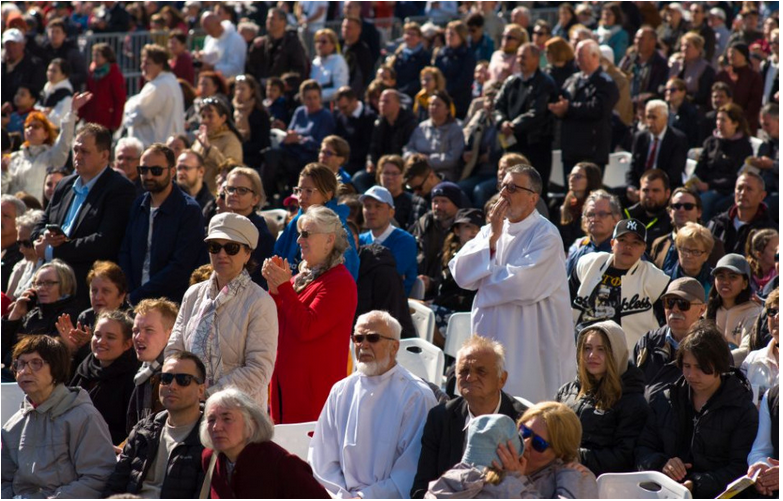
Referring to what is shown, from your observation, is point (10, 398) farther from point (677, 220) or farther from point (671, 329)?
point (677, 220)

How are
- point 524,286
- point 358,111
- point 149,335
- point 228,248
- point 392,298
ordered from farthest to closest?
1. point 358,111
2. point 392,298
3. point 524,286
4. point 149,335
5. point 228,248

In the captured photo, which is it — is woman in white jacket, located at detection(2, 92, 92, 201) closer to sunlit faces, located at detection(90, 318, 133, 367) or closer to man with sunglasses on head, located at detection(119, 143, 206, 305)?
man with sunglasses on head, located at detection(119, 143, 206, 305)

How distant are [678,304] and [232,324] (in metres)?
2.34

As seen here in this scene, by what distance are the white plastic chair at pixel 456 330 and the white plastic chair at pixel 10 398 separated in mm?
2555

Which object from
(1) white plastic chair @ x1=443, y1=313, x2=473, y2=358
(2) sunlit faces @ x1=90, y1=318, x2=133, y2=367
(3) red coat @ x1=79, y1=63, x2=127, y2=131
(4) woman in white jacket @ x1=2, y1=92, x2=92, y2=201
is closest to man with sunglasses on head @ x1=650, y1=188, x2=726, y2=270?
(1) white plastic chair @ x1=443, y1=313, x2=473, y2=358

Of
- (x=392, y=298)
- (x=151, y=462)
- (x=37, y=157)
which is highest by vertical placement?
(x=37, y=157)

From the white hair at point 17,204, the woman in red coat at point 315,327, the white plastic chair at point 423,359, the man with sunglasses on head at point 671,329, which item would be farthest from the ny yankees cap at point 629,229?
the white hair at point 17,204

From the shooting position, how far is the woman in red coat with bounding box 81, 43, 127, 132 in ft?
41.8

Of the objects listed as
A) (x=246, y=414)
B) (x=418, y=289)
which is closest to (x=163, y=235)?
(x=418, y=289)

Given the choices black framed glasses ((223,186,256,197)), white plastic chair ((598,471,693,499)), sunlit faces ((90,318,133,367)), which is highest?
black framed glasses ((223,186,256,197))

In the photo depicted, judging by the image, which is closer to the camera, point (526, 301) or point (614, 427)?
point (614, 427)

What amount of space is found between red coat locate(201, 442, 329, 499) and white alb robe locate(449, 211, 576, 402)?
1790 mm

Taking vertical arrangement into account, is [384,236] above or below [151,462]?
above

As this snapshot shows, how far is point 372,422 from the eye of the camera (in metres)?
5.41
